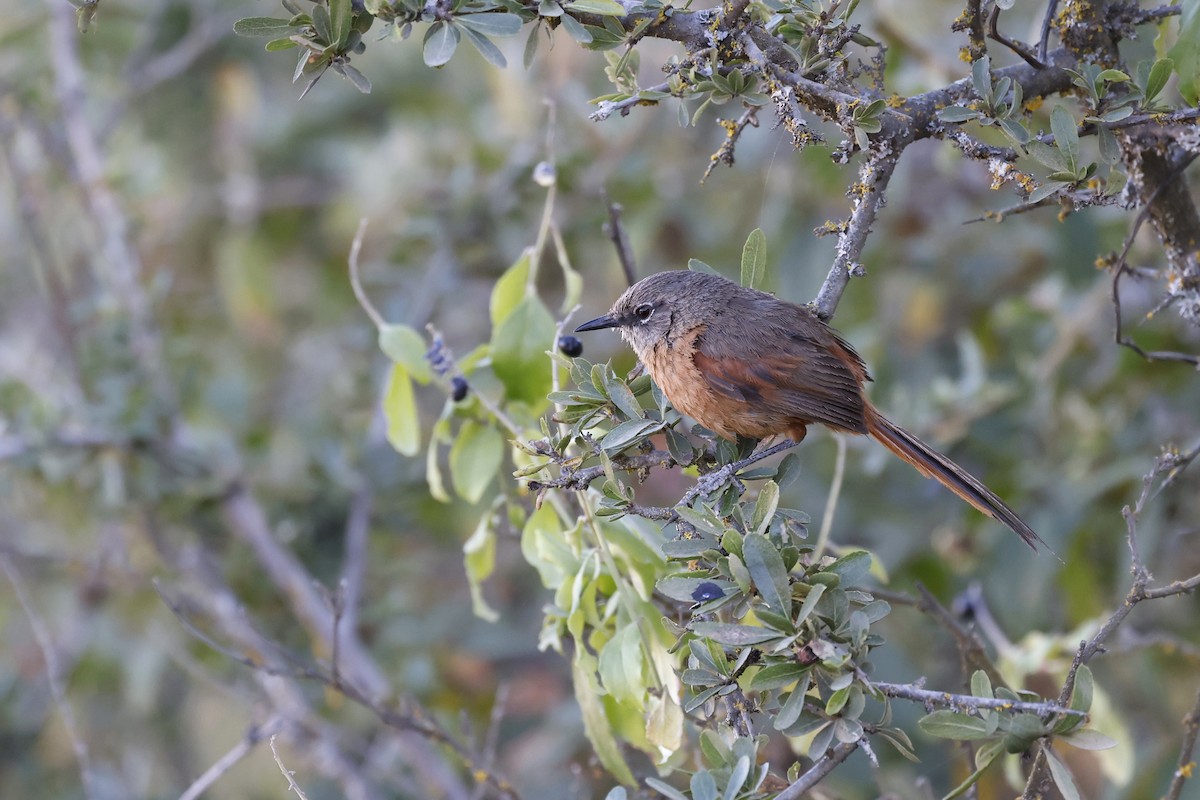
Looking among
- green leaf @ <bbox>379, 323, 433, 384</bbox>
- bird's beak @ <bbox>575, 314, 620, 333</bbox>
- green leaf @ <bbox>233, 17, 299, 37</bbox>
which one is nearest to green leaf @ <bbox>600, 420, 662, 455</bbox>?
green leaf @ <bbox>379, 323, 433, 384</bbox>

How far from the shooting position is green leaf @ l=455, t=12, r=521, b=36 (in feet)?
7.52

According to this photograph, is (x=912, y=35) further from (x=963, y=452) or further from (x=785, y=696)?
(x=785, y=696)

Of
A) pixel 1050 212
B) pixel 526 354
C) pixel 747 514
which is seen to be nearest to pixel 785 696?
pixel 747 514

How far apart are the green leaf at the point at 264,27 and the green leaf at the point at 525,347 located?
1.00m

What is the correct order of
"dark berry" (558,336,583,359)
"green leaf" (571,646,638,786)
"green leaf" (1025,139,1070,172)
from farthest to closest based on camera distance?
"dark berry" (558,336,583,359) → "green leaf" (571,646,638,786) → "green leaf" (1025,139,1070,172)

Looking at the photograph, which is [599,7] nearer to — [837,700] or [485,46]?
[485,46]

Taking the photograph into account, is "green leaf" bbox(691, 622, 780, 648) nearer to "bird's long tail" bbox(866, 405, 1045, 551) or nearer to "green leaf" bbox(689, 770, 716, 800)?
"green leaf" bbox(689, 770, 716, 800)

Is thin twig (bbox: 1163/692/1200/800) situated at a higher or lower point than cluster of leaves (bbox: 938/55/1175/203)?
lower

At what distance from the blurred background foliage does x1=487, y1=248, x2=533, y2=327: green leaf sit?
1486mm

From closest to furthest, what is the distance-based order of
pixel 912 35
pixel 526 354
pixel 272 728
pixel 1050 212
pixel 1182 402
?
pixel 526 354, pixel 272 728, pixel 912 35, pixel 1182 402, pixel 1050 212

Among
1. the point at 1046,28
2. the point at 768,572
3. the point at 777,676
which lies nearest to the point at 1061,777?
the point at 777,676

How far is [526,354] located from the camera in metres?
3.08

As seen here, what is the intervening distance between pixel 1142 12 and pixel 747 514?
59.0 inches

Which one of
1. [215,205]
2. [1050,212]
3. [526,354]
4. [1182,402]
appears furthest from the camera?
[215,205]
